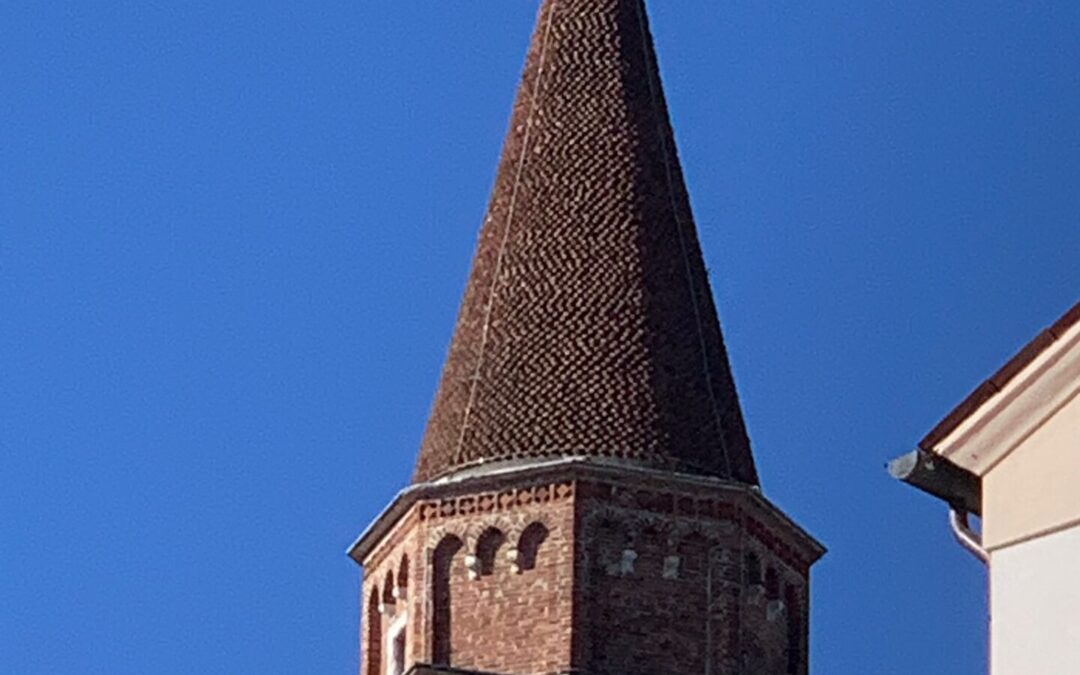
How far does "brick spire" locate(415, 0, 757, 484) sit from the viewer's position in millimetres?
26188

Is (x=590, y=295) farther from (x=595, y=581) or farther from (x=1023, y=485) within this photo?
(x=1023, y=485)

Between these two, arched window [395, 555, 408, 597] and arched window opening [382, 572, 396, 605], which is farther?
arched window opening [382, 572, 396, 605]

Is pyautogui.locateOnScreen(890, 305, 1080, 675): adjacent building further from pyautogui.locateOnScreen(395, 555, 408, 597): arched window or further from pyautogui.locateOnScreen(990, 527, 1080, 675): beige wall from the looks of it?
pyautogui.locateOnScreen(395, 555, 408, 597): arched window

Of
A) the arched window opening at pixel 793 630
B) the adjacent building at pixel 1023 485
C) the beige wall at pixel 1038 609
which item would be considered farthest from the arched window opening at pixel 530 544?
the beige wall at pixel 1038 609

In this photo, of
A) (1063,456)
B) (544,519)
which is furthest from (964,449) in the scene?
(544,519)

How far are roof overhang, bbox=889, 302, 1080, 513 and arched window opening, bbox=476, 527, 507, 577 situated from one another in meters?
13.9

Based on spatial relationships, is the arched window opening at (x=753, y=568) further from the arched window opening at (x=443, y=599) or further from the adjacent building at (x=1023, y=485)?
the adjacent building at (x=1023, y=485)

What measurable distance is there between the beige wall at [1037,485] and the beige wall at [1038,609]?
7 centimetres

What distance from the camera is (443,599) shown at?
84.1 ft

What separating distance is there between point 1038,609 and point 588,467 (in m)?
14.5

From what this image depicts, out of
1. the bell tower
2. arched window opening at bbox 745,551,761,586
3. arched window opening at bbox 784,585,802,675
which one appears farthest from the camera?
arched window opening at bbox 784,585,802,675

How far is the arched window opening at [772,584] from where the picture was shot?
26031 millimetres

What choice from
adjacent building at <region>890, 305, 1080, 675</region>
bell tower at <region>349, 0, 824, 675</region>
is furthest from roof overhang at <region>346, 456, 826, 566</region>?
adjacent building at <region>890, 305, 1080, 675</region>

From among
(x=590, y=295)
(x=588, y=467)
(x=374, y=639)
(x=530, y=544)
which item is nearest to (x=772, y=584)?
(x=588, y=467)
